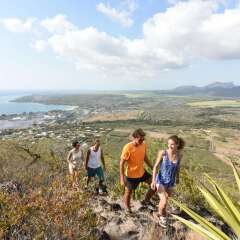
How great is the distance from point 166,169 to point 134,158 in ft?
1.98

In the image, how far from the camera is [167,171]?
5.19 metres

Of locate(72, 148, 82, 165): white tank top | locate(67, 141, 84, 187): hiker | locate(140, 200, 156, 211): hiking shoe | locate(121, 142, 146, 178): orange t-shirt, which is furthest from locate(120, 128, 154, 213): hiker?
locate(72, 148, 82, 165): white tank top

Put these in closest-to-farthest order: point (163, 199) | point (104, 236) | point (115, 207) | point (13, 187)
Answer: point (104, 236) < point (163, 199) < point (115, 207) < point (13, 187)

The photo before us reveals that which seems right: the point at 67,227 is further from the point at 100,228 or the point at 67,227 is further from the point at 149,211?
the point at 149,211

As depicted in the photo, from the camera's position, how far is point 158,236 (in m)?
4.54

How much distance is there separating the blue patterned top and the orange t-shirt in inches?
18.8

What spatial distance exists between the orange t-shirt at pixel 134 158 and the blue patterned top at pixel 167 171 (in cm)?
48

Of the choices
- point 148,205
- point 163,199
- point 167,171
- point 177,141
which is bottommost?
point 148,205

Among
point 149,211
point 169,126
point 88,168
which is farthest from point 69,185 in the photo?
point 169,126

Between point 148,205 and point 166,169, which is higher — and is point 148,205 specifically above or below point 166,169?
below

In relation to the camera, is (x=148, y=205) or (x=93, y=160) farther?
(x=93, y=160)

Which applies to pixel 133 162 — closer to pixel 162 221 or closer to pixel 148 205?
pixel 148 205

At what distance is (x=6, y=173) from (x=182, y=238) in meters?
4.11

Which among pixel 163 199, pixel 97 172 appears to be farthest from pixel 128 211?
pixel 97 172
